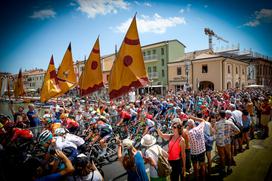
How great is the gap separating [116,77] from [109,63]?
42.3 m

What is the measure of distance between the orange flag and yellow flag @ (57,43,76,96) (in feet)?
10.4

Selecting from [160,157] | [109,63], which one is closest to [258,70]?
[109,63]

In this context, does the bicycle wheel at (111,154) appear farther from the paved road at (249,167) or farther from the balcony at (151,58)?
the balcony at (151,58)

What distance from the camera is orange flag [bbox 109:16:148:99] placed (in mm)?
7434

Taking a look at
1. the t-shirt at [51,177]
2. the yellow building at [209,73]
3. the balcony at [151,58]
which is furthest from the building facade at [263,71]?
the t-shirt at [51,177]

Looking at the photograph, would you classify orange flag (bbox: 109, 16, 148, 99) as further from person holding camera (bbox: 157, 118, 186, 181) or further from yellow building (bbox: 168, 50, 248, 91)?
yellow building (bbox: 168, 50, 248, 91)

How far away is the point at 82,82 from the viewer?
9.27 m

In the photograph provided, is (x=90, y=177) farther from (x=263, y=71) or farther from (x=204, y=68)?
(x=263, y=71)

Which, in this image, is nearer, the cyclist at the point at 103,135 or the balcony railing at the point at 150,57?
the cyclist at the point at 103,135

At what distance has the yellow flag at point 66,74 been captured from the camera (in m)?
9.40

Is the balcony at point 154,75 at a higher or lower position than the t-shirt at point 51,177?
A: higher

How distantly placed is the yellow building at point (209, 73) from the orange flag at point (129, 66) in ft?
69.1

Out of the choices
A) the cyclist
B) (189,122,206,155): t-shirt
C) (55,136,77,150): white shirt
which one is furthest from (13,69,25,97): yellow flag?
(189,122,206,155): t-shirt

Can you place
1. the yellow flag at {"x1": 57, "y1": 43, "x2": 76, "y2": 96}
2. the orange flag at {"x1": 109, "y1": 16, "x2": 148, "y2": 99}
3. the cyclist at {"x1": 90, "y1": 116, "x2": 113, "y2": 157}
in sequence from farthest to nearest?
the yellow flag at {"x1": 57, "y1": 43, "x2": 76, "y2": 96} → the orange flag at {"x1": 109, "y1": 16, "x2": 148, "y2": 99} → the cyclist at {"x1": 90, "y1": 116, "x2": 113, "y2": 157}
